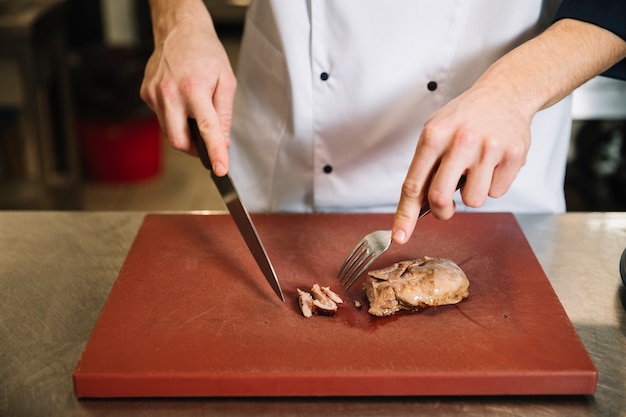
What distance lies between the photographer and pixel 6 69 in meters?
3.52

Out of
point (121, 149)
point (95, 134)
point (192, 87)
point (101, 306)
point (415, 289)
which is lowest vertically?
point (121, 149)

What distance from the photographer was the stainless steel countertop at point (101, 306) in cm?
99

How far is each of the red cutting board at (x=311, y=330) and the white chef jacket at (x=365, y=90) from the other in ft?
0.82

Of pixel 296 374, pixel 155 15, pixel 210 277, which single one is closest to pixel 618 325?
pixel 296 374

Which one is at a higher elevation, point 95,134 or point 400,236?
point 400,236

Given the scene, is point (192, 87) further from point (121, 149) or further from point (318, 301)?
point (121, 149)

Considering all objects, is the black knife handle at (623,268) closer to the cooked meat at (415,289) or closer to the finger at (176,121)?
the cooked meat at (415,289)

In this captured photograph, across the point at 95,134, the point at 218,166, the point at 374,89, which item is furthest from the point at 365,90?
the point at 95,134

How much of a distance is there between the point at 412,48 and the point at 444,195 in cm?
52

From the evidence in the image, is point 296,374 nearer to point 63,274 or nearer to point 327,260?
point 327,260

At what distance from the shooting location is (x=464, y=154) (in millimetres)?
1080

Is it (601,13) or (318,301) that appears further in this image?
(601,13)

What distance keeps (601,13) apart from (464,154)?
44 centimetres

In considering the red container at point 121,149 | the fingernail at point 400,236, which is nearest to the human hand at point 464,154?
the fingernail at point 400,236
